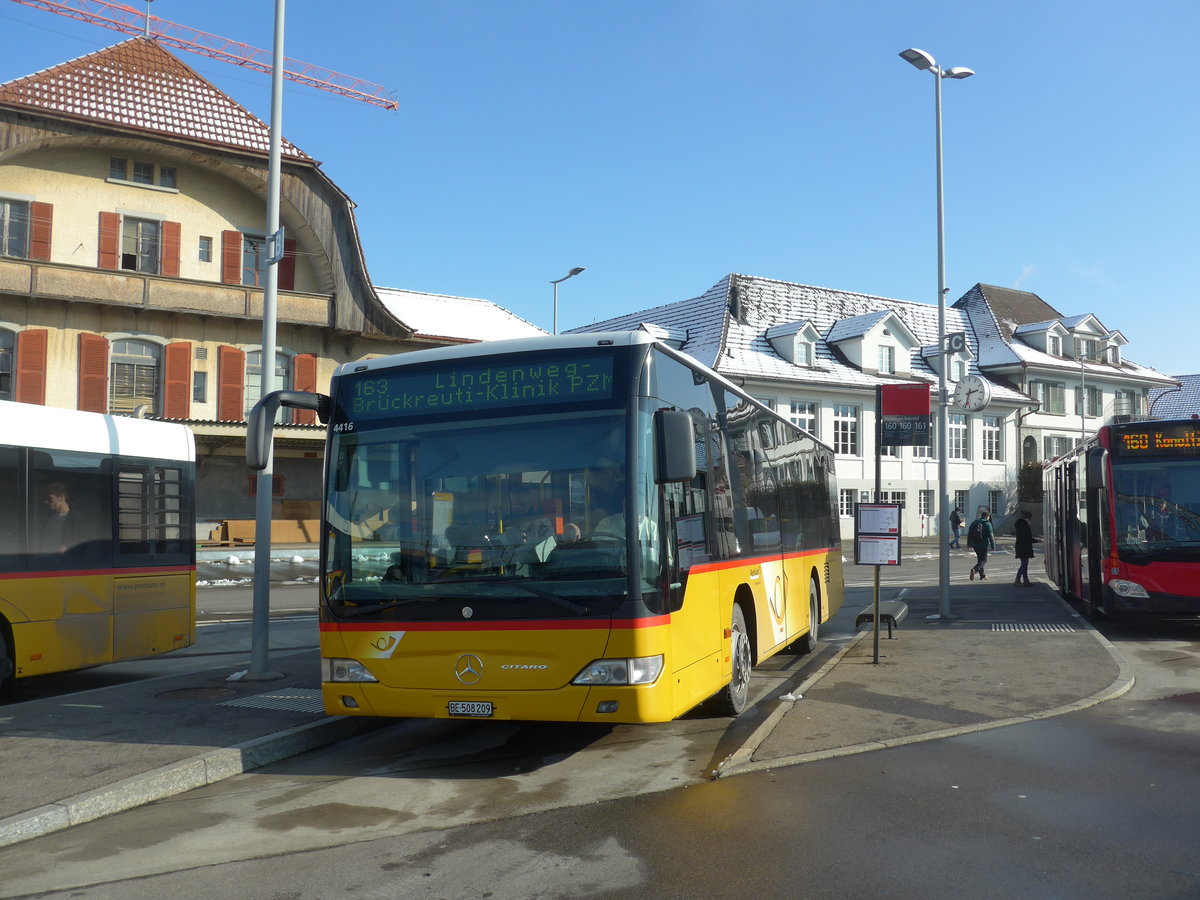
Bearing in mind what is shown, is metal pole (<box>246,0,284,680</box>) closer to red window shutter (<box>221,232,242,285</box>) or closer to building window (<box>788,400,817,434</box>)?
red window shutter (<box>221,232,242,285</box>)

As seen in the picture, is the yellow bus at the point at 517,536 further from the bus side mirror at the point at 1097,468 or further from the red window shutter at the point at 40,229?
the red window shutter at the point at 40,229

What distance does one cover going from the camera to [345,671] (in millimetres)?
7852

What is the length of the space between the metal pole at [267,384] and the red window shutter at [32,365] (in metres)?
24.0

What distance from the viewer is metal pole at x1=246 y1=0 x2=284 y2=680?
11117 millimetres

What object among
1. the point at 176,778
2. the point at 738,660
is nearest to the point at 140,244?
the point at 738,660

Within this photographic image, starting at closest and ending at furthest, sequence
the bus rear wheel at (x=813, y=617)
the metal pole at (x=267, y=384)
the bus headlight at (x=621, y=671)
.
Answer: the bus headlight at (x=621, y=671) → the metal pole at (x=267, y=384) → the bus rear wheel at (x=813, y=617)

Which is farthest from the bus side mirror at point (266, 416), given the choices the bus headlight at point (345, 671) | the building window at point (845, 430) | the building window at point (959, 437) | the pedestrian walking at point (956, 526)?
the building window at point (959, 437)

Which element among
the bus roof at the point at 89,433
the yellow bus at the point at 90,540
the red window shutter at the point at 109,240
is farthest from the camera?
the red window shutter at the point at 109,240

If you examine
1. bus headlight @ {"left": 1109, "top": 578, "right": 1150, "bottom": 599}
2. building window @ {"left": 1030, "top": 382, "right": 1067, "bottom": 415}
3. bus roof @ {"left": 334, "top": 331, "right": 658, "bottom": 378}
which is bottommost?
bus headlight @ {"left": 1109, "top": 578, "right": 1150, "bottom": 599}

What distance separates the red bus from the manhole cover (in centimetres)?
1160

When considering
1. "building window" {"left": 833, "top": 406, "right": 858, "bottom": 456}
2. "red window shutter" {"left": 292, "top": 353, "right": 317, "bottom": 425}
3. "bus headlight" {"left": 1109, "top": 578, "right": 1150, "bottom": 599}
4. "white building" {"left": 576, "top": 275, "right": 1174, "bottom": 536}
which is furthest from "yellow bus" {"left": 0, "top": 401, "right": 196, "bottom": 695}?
"building window" {"left": 833, "top": 406, "right": 858, "bottom": 456}

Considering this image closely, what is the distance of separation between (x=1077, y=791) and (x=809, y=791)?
169cm

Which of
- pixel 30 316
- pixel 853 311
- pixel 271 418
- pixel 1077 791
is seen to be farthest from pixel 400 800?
pixel 853 311

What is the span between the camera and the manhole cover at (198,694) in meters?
10.3
